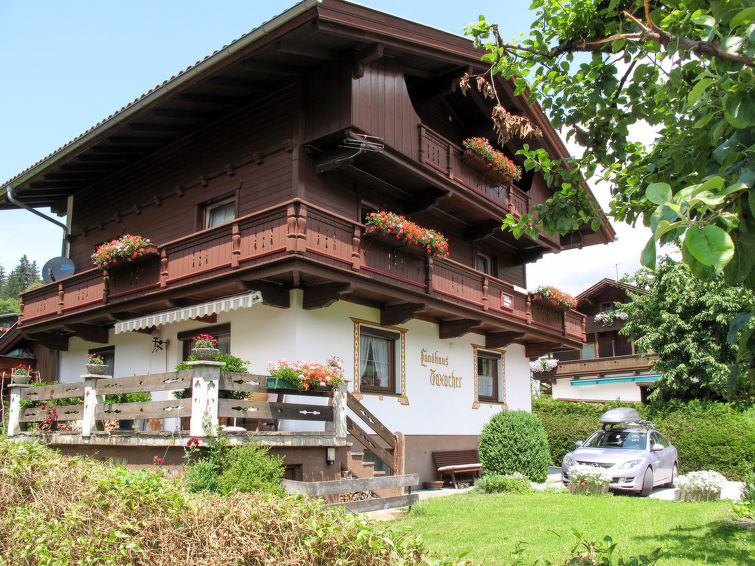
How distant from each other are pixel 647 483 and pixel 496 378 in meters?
5.61

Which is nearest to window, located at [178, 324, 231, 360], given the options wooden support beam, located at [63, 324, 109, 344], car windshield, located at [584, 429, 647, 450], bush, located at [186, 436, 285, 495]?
wooden support beam, located at [63, 324, 109, 344]

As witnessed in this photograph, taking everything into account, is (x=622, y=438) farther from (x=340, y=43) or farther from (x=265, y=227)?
(x=340, y=43)

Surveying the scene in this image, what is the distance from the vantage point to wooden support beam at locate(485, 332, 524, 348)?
762 inches

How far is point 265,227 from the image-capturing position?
12703mm

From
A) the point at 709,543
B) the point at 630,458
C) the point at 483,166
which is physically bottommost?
the point at 709,543

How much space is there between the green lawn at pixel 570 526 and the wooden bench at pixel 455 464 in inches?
113

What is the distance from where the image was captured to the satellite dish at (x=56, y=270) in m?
18.7

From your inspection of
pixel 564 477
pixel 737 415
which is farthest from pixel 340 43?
pixel 737 415

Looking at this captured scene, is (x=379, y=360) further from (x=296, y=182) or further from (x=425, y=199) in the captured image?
(x=296, y=182)

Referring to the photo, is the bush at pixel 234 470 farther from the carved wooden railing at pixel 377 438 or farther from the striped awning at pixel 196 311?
the striped awning at pixel 196 311

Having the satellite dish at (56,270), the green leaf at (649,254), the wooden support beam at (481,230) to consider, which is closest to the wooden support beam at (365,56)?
the wooden support beam at (481,230)

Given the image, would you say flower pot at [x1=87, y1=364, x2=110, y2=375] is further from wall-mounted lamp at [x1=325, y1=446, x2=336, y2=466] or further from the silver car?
the silver car

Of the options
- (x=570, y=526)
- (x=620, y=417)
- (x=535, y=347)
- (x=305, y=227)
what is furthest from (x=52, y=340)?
(x=620, y=417)

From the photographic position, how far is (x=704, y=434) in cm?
2103
